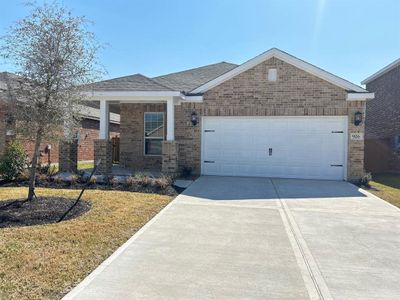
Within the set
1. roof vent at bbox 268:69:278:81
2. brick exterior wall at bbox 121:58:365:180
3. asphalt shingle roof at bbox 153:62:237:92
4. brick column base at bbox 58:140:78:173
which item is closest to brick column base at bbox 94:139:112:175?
brick column base at bbox 58:140:78:173

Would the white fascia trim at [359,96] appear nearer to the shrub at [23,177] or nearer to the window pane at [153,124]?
the window pane at [153,124]

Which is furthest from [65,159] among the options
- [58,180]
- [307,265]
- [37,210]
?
[307,265]

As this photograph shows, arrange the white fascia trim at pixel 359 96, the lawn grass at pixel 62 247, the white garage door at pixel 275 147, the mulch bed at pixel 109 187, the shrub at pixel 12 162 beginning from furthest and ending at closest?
the white garage door at pixel 275 147 → the white fascia trim at pixel 359 96 → the shrub at pixel 12 162 → the mulch bed at pixel 109 187 → the lawn grass at pixel 62 247

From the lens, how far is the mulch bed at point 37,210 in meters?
5.78

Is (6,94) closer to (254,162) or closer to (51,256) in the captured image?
(51,256)

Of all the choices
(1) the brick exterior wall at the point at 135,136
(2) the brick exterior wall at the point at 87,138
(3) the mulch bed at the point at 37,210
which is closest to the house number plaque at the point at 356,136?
(1) the brick exterior wall at the point at 135,136

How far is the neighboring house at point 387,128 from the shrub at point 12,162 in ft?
51.3

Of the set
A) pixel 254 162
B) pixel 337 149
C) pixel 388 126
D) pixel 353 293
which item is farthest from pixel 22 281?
pixel 388 126

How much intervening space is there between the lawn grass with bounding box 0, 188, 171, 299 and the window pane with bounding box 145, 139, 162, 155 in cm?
690

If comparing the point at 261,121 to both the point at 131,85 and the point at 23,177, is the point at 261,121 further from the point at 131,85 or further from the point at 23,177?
the point at 23,177

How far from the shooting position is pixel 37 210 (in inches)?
253

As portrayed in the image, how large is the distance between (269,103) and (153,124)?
5.20 metres

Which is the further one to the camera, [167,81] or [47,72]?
[167,81]

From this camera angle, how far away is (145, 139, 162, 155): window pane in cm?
1413
